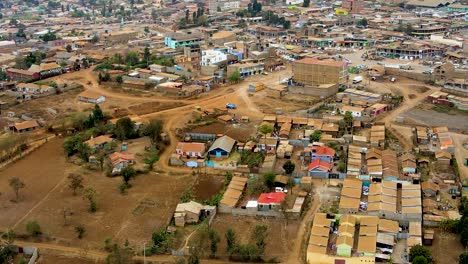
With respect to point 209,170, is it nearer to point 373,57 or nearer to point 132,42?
point 373,57

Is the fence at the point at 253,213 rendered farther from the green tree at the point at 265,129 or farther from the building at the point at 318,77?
the building at the point at 318,77

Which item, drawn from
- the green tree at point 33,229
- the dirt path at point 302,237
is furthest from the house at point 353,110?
the green tree at point 33,229

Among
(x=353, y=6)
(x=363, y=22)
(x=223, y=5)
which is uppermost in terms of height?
(x=353, y=6)

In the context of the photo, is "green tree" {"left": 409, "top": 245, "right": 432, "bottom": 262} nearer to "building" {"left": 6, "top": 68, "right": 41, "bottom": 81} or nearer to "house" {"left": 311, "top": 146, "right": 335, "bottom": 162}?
"house" {"left": 311, "top": 146, "right": 335, "bottom": 162}

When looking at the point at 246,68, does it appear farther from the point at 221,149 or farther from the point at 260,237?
the point at 260,237

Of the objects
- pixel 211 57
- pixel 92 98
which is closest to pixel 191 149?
pixel 92 98
